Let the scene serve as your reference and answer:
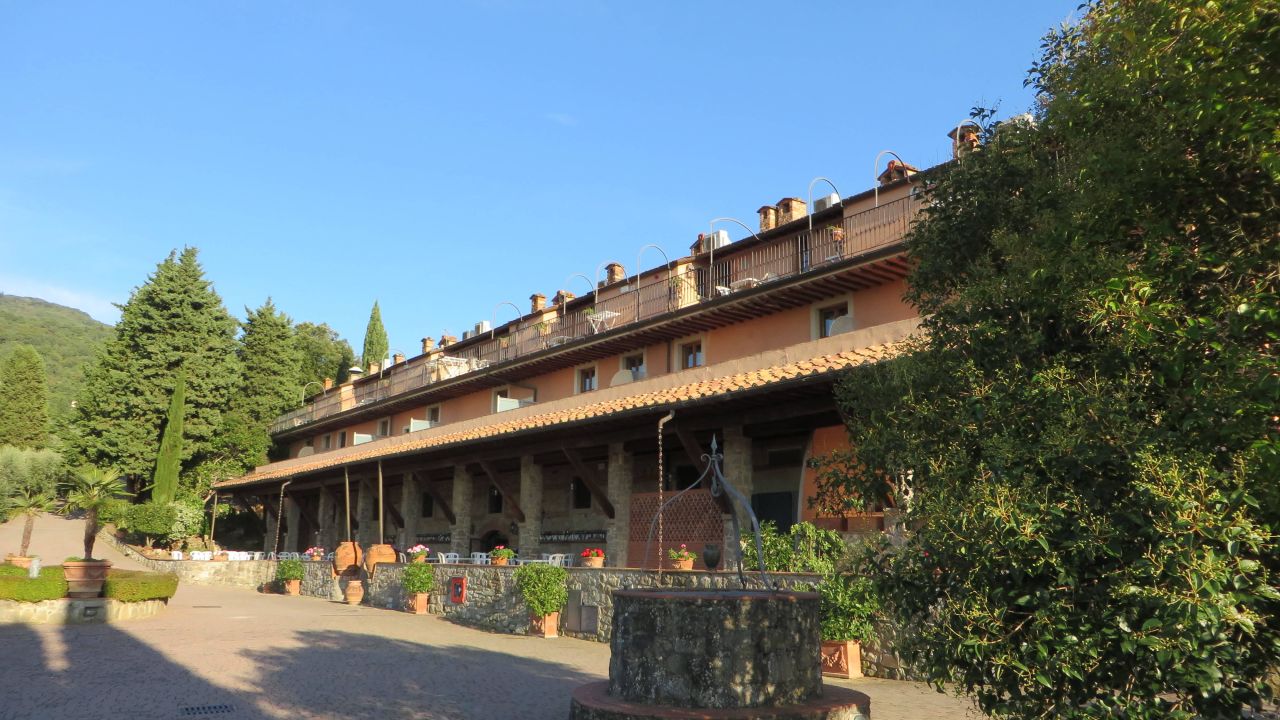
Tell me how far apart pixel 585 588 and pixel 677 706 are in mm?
8452

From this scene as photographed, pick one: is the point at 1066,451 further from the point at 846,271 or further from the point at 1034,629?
the point at 846,271

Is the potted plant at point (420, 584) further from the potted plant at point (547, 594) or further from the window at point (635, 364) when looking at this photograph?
the window at point (635, 364)

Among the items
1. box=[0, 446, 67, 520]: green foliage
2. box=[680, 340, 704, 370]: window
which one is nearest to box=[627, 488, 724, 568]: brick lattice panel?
box=[680, 340, 704, 370]: window

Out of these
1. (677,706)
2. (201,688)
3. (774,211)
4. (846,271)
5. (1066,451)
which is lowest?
(201,688)

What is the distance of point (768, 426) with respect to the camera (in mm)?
15859

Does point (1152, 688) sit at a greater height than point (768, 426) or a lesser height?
lesser

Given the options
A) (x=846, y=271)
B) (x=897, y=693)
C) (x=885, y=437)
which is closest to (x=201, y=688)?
(x=897, y=693)

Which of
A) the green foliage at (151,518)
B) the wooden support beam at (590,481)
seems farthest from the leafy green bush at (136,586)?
the green foliage at (151,518)

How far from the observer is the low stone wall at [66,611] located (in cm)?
1562

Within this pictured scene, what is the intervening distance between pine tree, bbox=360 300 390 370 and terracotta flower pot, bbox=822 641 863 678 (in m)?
49.8

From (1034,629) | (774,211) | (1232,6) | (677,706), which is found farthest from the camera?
(774,211)

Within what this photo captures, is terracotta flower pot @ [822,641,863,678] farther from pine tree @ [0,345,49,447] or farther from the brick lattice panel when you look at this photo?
pine tree @ [0,345,49,447]

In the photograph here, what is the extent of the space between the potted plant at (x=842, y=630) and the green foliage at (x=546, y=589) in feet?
19.4

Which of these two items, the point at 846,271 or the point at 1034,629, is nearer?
the point at 1034,629
